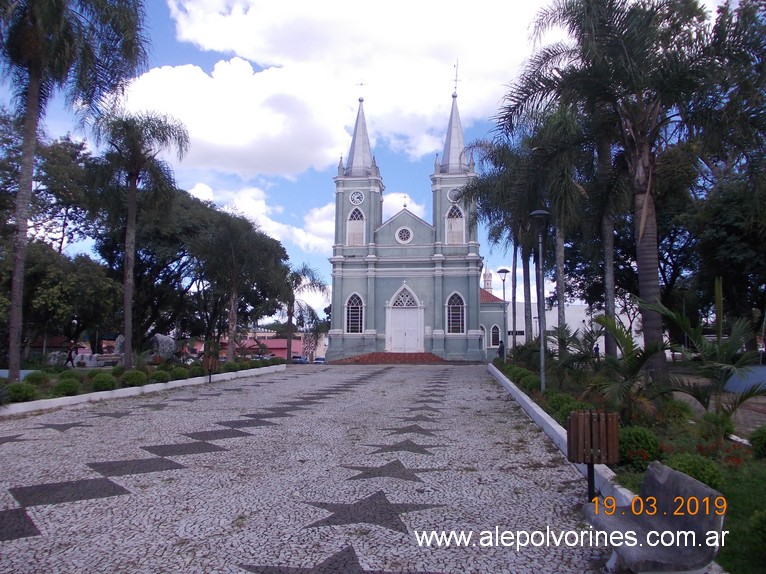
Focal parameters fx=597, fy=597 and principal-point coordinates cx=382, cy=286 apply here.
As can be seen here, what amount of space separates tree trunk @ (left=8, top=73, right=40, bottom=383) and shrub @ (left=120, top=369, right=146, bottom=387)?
7.30 ft

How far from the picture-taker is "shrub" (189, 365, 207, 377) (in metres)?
17.4

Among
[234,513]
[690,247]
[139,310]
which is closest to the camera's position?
[234,513]

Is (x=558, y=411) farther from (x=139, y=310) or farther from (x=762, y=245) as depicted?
(x=139, y=310)

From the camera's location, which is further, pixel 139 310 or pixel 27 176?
pixel 139 310

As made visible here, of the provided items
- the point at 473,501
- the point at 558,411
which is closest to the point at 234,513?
the point at 473,501

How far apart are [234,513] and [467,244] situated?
33103 millimetres

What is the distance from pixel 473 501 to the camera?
5.20 meters

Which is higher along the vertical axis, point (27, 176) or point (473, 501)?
point (27, 176)

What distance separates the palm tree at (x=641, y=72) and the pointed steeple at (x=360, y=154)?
29.1 metres

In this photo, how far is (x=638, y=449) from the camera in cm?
556

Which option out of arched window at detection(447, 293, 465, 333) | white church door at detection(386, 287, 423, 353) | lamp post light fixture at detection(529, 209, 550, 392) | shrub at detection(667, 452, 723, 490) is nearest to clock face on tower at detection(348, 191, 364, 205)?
white church door at detection(386, 287, 423, 353)

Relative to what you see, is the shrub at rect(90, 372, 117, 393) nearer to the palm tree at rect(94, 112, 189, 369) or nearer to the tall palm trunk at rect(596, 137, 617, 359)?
the palm tree at rect(94, 112, 189, 369)

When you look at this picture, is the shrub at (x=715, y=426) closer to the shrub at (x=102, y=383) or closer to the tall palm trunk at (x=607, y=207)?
the tall palm trunk at (x=607, y=207)

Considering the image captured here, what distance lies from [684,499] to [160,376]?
13982 mm
